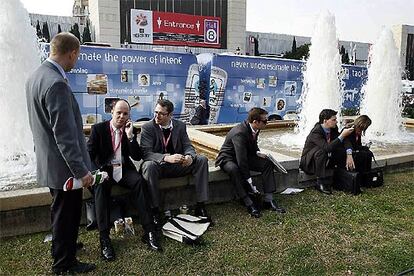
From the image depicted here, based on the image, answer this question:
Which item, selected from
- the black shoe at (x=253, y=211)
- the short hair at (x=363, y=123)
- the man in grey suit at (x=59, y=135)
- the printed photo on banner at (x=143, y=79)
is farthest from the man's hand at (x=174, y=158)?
the printed photo on banner at (x=143, y=79)

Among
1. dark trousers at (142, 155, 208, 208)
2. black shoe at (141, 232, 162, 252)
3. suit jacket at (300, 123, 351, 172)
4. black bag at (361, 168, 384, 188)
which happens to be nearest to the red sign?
suit jacket at (300, 123, 351, 172)

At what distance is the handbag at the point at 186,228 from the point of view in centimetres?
383

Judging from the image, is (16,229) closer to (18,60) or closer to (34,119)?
(34,119)

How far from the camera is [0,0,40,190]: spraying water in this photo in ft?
19.0

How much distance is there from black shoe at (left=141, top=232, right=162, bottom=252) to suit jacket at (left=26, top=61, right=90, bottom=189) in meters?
1.09

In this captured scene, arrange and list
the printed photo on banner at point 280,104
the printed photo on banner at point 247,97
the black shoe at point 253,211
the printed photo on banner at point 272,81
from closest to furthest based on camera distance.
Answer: the black shoe at point 253,211
the printed photo on banner at point 247,97
the printed photo on banner at point 272,81
the printed photo on banner at point 280,104

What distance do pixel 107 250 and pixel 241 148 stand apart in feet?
6.58

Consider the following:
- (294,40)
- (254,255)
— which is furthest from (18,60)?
(294,40)

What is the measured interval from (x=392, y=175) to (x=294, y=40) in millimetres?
41406

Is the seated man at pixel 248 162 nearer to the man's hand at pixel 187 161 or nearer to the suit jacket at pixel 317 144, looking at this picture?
the man's hand at pixel 187 161

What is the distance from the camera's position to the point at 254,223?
173 inches

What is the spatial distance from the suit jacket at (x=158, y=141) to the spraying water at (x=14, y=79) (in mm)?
2143

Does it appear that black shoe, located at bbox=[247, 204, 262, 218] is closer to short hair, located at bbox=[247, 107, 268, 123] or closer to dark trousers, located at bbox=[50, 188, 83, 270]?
short hair, located at bbox=[247, 107, 268, 123]

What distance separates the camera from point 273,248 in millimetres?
3779
